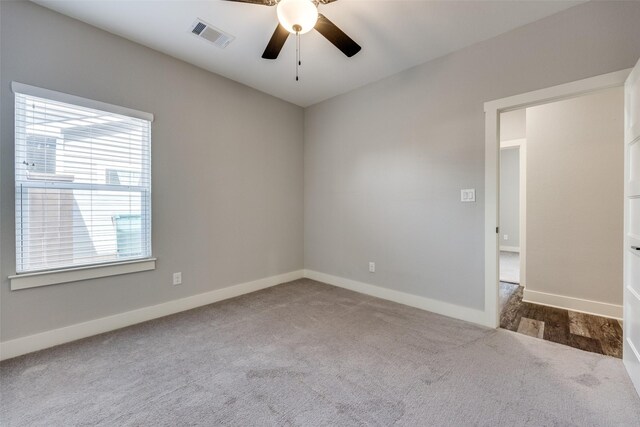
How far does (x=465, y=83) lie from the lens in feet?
8.70

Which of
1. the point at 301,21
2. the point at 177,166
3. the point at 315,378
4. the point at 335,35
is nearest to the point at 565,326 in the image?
the point at 315,378

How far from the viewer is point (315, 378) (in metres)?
1.76

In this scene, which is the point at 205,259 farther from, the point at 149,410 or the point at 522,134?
the point at 522,134

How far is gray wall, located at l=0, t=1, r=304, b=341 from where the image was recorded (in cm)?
203

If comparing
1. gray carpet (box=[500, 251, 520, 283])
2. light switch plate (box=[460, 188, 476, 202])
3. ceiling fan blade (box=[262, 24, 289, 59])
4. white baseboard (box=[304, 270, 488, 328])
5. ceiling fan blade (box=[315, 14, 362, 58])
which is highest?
ceiling fan blade (box=[262, 24, 289, 59])

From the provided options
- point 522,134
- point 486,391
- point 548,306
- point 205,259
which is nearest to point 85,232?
point 205,259

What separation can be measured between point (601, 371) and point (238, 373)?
2.46 m

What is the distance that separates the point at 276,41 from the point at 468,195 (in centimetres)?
220

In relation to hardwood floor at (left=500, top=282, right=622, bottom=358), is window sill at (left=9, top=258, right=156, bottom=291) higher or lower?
higher

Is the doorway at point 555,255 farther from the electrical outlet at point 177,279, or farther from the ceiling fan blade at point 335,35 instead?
the electrical outlet at point 177,279

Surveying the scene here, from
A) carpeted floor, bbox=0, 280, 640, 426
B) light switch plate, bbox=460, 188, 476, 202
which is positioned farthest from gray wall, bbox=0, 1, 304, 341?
light switch plate, bbox=460, 188, 476, 202

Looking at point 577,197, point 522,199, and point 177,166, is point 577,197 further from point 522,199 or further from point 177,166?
point 177,166

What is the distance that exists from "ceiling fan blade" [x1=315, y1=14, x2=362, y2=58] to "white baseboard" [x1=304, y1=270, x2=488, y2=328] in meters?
2.55

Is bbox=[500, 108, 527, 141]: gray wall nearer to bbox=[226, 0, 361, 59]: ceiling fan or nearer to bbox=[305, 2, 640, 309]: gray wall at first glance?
bbox=[305, 2, 640, 309]: gray wall
